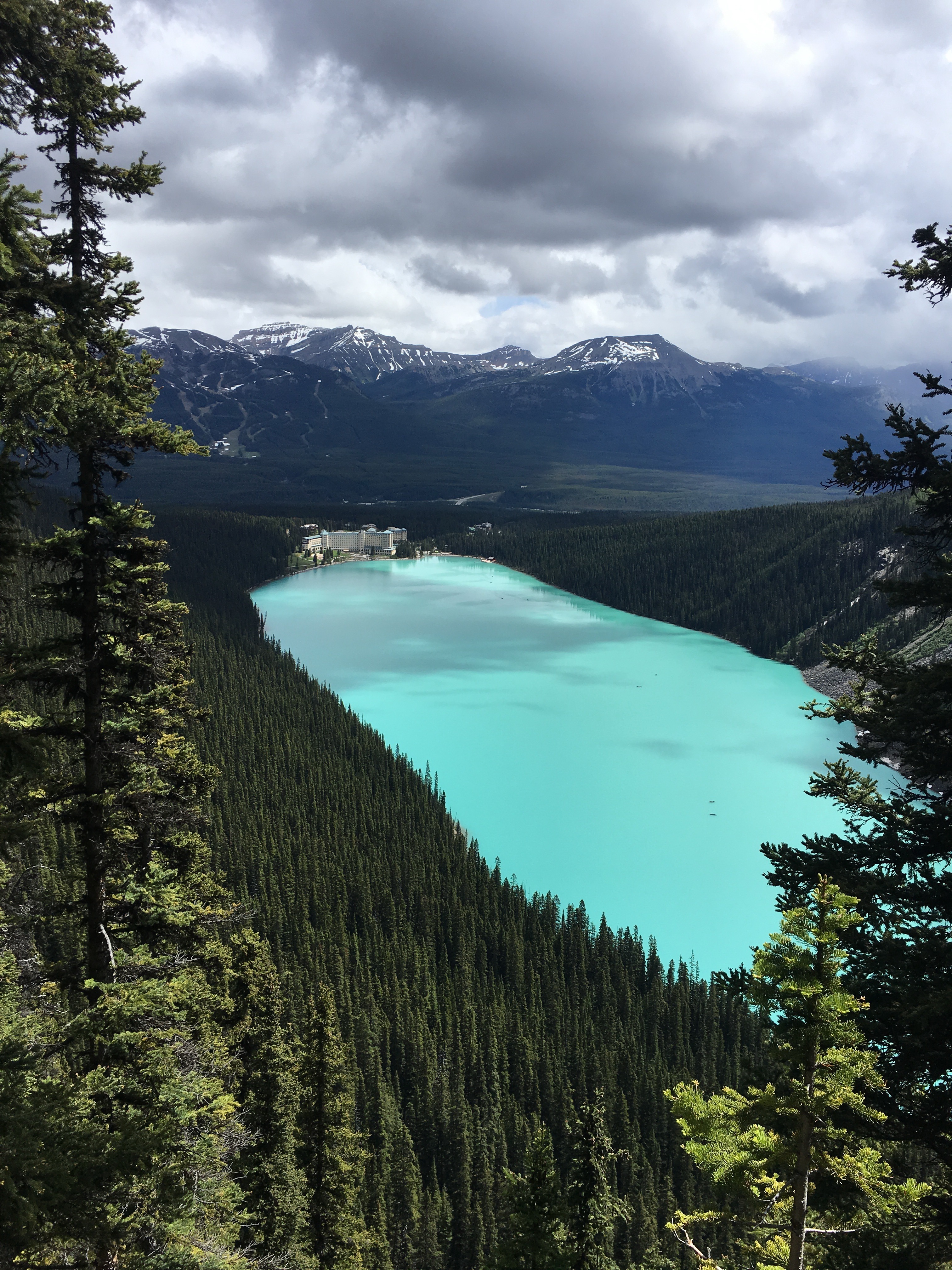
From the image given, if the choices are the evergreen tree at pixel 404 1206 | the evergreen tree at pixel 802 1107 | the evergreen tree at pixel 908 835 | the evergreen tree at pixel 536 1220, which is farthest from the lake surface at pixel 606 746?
the evergreen tree at pixel 802 1107

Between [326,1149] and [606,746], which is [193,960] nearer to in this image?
[326,1149]

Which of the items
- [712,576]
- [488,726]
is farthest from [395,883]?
[712,576]

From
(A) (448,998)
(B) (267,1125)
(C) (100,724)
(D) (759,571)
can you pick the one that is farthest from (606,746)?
(D) (759,571)

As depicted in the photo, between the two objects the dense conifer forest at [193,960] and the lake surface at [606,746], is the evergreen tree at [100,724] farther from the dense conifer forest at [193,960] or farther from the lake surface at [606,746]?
the lake surface at [606,746]

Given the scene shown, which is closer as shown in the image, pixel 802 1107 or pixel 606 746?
pixel 802 1107

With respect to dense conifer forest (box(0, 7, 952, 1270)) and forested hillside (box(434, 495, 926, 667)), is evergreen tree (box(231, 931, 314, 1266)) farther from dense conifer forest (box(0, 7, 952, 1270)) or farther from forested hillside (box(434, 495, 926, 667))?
forested hillside (box(434, 495, 926, 667))

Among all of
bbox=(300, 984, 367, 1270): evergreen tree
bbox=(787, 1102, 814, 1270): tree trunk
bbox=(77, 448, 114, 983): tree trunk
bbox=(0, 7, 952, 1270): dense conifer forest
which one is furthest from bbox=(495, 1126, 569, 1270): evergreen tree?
bbox=(77, 448, 114, 983): tree trunk
